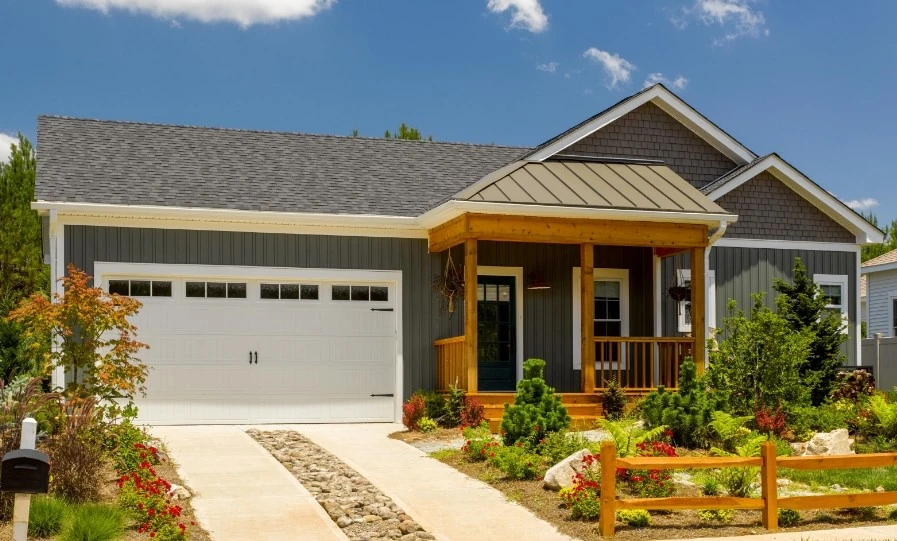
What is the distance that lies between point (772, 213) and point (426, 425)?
315 inches

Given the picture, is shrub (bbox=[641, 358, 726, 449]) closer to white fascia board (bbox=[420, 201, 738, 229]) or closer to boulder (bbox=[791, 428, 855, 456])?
boulder (bbox=[791, 428, 855, 456])

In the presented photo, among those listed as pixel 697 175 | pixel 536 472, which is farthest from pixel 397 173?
pixel 536 472

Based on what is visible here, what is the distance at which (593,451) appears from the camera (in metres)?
10.6

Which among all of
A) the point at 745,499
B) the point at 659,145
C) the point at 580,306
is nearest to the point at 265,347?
the point at 580,306

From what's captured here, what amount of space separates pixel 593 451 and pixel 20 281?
20384mm

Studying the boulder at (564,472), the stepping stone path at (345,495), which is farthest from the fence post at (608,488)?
the stepping stone path at (345,495)

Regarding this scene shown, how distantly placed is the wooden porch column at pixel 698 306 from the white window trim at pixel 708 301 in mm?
2059

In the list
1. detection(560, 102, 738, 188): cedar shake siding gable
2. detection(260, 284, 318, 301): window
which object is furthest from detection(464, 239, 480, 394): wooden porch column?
detection(560, 102, 738, 188): cedar shake siding gable

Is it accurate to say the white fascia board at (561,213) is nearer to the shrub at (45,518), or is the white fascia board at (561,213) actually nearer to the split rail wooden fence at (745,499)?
the split rail wooden fence at (745,499)

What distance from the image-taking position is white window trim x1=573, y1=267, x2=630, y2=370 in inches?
698

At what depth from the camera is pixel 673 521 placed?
951 centimetres

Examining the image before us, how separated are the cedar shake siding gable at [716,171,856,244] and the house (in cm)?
4

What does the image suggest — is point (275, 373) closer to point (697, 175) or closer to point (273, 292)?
point (273, 292)

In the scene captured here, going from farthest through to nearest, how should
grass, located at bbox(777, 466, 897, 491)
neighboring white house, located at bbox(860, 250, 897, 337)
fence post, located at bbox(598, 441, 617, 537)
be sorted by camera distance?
1. neighboring white house, located at bbox(860, 250, 897, 337)
2. grass, located at bbox(777, 466, 897, 491)
3. fence post, located at bbox(598, 441, 617, 537)
